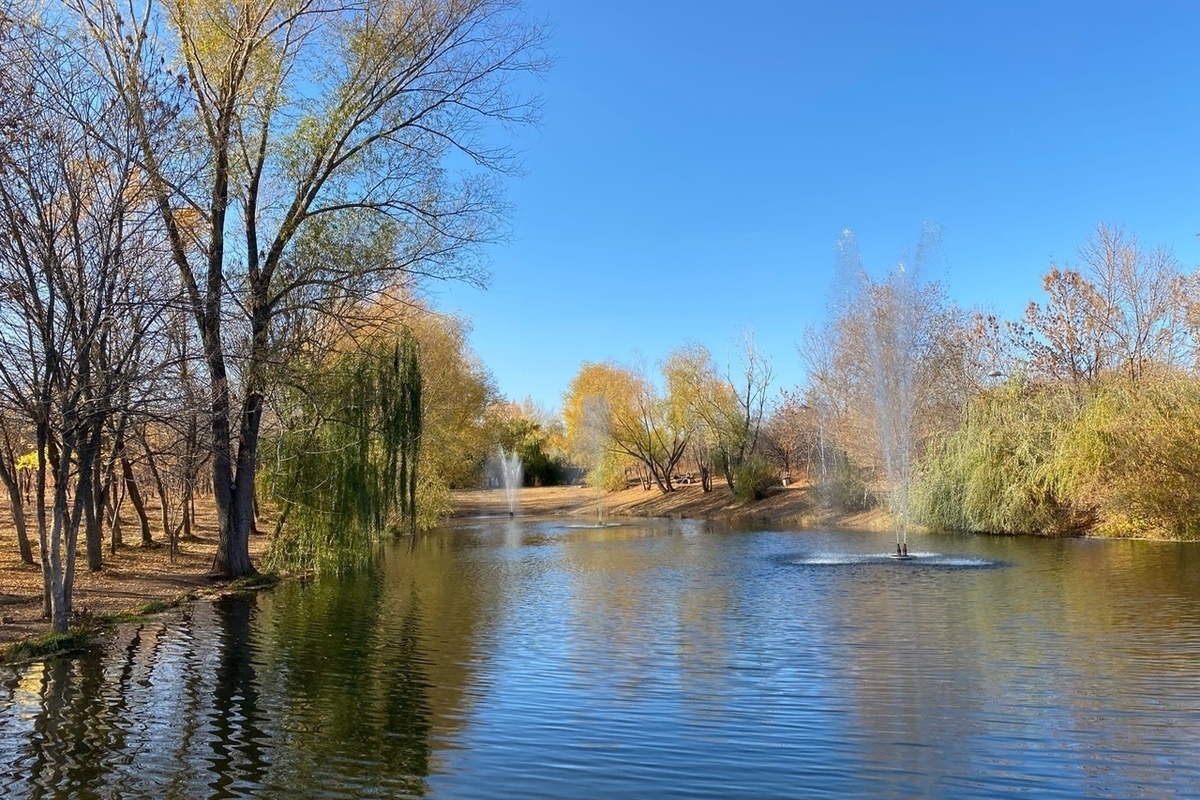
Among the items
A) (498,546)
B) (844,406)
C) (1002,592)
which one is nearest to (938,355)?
(844,406)

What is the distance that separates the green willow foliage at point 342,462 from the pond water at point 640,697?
2036 mm

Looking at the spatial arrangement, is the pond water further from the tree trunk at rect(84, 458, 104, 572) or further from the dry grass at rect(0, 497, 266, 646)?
the tree trunk at rect(84, 458, 104, 572)

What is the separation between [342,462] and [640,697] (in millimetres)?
10549

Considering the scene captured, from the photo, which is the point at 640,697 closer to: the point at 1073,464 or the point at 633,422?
the point at 1073,464

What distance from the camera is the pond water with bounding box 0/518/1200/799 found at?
5.72 metres

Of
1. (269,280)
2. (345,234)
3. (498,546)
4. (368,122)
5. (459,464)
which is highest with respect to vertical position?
(368,122)

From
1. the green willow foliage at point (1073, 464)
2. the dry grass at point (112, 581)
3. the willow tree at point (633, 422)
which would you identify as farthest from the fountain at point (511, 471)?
the dry grass at point (112, 581)

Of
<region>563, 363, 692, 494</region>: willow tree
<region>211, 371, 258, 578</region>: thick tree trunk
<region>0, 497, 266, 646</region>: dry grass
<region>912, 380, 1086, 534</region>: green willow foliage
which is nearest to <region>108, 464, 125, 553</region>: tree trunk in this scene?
<region>0, 497, 266, 646</region>: dry grass

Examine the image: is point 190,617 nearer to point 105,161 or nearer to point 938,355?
point 105,161

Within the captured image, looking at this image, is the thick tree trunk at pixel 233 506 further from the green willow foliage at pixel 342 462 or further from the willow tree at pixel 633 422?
the willow tree at pixel 633 422

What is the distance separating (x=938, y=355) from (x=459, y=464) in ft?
71.3

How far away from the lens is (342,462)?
54.4 ft

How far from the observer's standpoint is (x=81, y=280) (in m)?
9.16

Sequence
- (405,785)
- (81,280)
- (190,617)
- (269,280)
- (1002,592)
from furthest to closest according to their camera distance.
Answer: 1. (269,280)
2. (1002,592)
3. (190,617)
4. (81,280)
5. (405,785)
